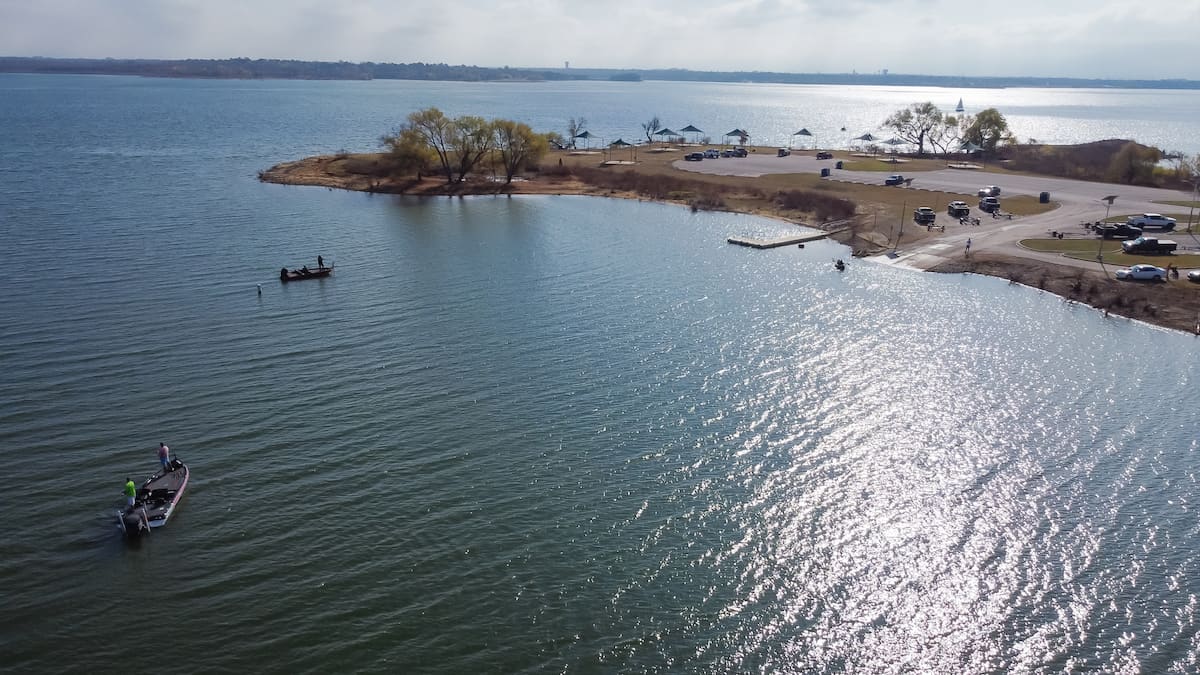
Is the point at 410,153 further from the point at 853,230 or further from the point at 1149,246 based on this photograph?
the point at 1149,246

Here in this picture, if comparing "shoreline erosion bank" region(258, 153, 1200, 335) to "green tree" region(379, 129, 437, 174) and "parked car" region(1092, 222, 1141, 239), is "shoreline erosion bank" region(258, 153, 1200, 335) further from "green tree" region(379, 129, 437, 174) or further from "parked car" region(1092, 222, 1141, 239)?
"parked car" region(1092, 222, 1141, 239)

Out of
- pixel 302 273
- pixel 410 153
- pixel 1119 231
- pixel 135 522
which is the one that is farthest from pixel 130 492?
pixel 410 153

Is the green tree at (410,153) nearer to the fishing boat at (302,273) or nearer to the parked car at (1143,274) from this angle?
the fishing boat at (302,273)

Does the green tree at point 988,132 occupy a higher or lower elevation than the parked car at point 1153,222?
higher

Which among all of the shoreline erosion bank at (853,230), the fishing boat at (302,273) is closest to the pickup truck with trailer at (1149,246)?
the shoreline erosion bank at (853,230)

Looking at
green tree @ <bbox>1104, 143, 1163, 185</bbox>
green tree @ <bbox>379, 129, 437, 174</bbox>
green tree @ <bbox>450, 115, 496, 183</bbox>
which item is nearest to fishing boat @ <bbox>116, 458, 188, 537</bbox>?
green tree @ <bbox>450, 115, 496, 183</bbox>

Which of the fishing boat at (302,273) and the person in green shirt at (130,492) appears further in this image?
the fishing boat at (302,273)

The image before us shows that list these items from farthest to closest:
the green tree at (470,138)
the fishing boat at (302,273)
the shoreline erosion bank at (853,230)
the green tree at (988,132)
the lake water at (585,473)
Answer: the green tree at (988,132) → the green tree at (470,138) → the fishing boat at (302,273) → the shoreline erosion bank at (853,230) → the lake water at (585,473)
